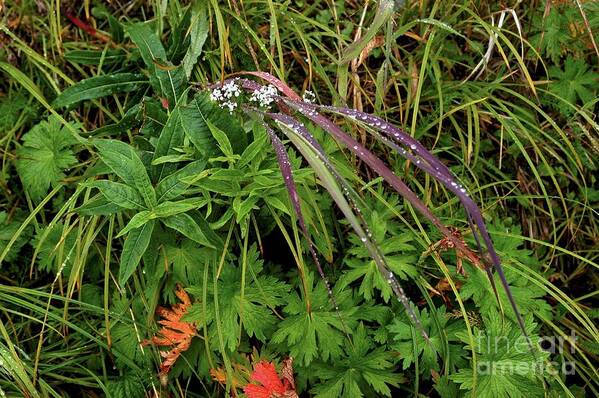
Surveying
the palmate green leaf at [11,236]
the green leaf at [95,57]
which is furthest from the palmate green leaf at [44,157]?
the green leaf at [95,57]

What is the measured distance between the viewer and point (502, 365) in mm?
1647

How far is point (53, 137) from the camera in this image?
2.01 m

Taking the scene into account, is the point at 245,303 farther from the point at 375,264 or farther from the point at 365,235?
the point at 365,235

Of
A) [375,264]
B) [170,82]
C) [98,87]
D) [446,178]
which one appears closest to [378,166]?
[446,178]

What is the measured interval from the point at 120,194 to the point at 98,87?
0.58 meters

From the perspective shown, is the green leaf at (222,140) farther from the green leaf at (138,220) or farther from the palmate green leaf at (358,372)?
the palmate green leaf at (358,372)

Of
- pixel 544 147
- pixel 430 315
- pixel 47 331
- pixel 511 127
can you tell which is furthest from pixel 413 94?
pixel 47 331

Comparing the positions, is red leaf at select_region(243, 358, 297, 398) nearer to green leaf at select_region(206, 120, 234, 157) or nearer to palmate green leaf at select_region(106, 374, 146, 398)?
palmate green leaf at select_region(106, 374, 146, 398)

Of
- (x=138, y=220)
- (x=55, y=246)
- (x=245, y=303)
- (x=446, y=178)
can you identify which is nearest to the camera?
(x=446, y=178)

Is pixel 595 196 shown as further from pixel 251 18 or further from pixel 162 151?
pixel 162 151

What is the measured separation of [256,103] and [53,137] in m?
0.75

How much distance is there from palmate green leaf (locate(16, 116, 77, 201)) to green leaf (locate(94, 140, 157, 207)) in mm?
359

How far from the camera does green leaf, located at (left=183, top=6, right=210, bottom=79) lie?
1976 millimetres

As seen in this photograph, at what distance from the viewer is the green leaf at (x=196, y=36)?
1976mm
